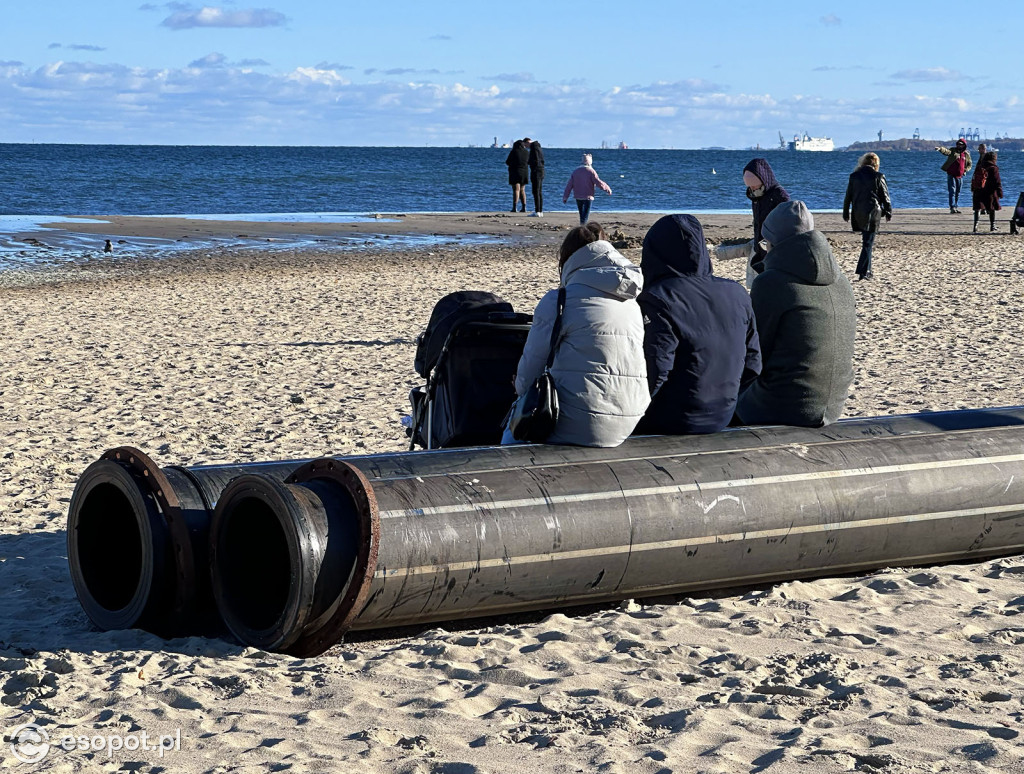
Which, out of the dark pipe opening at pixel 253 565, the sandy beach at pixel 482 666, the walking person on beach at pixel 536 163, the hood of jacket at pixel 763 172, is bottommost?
the sandy beach at pixel 482 666

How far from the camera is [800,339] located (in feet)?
18.9

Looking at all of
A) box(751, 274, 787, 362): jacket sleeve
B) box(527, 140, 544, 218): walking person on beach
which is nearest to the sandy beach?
box(751, 274, 787, 362): jacket sleeve

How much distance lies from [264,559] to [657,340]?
185 cm

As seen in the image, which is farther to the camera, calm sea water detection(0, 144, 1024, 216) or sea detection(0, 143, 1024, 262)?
calm sea water detection(0, 144, 1024, 216)

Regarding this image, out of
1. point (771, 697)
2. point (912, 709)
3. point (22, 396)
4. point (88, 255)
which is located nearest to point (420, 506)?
point (771, 697)

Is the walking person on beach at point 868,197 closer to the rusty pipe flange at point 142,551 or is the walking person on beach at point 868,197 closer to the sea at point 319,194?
the rusty pipe flange at point 142,551

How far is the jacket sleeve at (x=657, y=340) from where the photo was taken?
5.25 meters

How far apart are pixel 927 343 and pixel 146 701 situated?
920 centimetres

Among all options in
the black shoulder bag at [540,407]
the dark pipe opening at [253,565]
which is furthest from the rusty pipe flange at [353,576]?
the black shoulder bag at [540,407]

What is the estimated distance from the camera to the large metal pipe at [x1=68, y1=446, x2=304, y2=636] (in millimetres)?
4727

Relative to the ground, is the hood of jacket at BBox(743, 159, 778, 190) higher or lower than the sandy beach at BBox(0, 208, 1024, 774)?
higher

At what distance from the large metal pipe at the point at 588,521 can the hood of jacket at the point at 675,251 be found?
0.70 m

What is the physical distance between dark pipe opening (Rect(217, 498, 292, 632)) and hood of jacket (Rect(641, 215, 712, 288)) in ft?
6.22

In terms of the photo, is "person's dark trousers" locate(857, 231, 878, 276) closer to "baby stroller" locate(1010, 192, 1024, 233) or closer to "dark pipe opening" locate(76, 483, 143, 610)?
"baby stroller" locate(1010, 192, 1024, 233)
